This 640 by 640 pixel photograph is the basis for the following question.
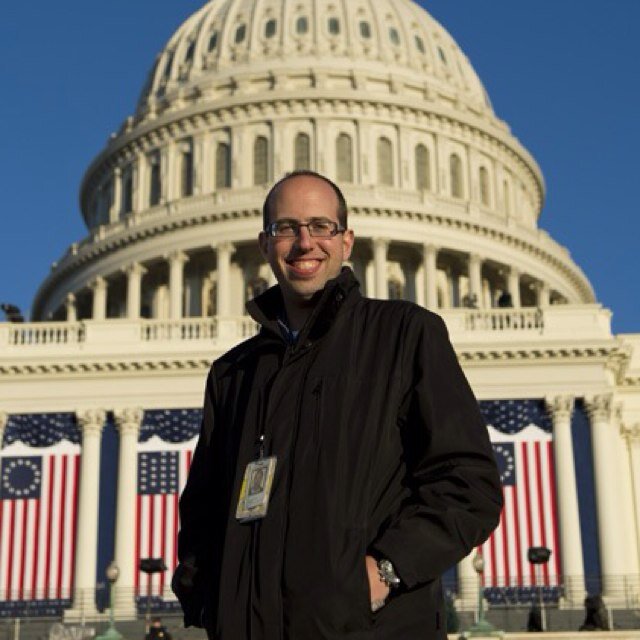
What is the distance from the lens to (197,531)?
4047mm

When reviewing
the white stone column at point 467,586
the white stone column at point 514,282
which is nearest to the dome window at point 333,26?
the white stone column at point 514,282

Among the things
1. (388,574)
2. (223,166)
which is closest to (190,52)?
(223,166)

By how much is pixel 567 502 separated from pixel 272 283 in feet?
80.4

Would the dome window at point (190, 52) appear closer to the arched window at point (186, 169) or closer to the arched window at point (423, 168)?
the arched window at point (186, 169)

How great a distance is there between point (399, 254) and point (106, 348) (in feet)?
69.4

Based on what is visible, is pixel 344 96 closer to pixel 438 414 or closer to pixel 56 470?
pixel 56 470

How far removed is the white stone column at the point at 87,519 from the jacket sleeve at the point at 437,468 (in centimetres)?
3498

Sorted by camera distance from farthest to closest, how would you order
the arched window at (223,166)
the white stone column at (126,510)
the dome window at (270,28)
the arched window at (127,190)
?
the dome window at (270,28) → the arched window at (127,190) → the arched window at (223,166) → the white stone column at (126,510)

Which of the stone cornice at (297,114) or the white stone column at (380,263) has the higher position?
the stone cornice at (297,114)

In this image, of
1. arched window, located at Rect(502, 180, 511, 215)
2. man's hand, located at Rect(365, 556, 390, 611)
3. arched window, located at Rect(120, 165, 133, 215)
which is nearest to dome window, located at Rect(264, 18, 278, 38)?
arched window, located at Rect(120, 165, 133, 215)

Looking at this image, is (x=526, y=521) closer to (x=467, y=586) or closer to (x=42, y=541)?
(x=467, y=586)

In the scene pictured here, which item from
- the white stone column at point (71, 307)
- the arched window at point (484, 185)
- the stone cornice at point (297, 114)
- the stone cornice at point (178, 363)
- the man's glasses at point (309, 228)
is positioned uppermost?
the stone cornice at point (297, 114)

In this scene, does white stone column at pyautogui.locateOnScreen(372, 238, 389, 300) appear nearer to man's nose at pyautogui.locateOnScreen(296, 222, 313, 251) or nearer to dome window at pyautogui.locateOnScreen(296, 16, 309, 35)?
dome window at pyautogui.locateOnScreen(296, 16, 309, 35)

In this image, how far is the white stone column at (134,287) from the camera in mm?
57875
